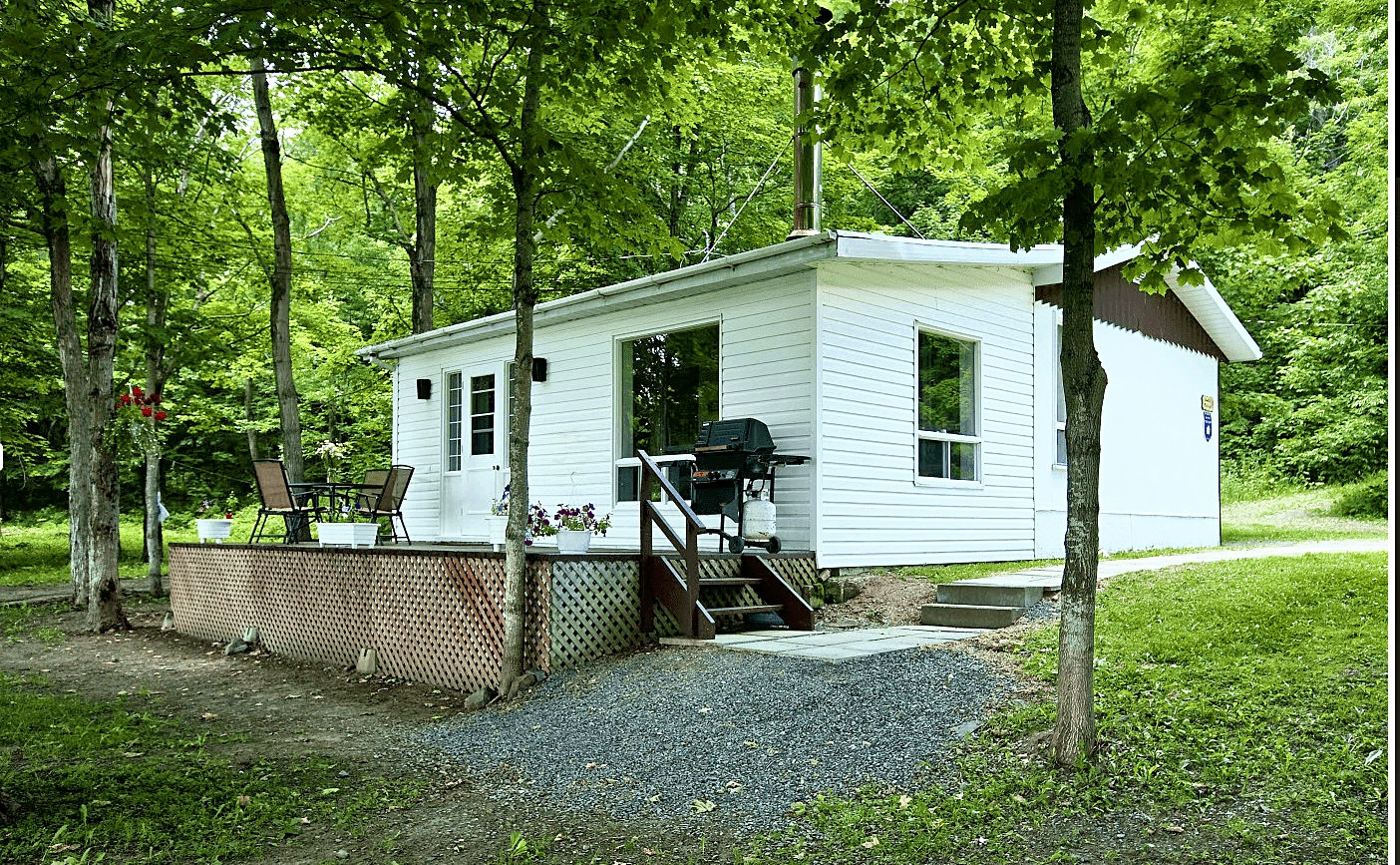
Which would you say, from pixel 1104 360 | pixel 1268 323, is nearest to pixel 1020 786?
pixel 1104 360

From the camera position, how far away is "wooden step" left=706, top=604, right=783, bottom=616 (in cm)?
730

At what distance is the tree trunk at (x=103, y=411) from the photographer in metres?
10.6

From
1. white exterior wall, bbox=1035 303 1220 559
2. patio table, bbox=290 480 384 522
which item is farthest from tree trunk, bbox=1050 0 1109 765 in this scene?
patio table, bbox=290 480 384 522

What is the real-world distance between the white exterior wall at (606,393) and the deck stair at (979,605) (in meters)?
1.39

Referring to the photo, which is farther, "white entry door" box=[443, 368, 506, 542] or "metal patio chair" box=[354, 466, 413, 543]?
"white entry door" box=[443, 368, 506, 542]

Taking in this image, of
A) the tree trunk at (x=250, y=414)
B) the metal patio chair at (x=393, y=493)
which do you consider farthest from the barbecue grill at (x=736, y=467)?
the tree trunk at (x=250, y=414)

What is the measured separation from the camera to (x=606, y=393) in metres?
10.7

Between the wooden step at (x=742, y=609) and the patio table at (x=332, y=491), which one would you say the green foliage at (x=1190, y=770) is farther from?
the patio table at (x=332, y=491)

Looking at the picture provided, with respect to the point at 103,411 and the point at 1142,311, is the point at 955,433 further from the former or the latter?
the point at 103,411

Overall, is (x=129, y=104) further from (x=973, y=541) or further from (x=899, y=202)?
(x=899, y=202)

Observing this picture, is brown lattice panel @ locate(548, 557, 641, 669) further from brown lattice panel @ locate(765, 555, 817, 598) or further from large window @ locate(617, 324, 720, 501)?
large window @ locate(617, 324, 720, 501)

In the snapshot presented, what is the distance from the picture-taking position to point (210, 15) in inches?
196

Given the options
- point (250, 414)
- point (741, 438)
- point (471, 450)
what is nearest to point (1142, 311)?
point (741, 438)

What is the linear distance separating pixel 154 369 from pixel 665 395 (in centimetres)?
813
